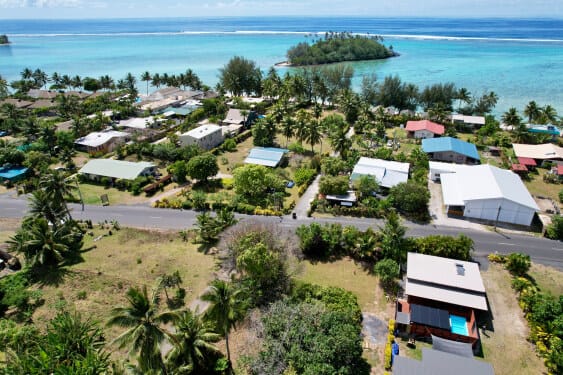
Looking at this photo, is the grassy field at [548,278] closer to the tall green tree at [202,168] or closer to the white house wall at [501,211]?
the white house wall at [501,211]

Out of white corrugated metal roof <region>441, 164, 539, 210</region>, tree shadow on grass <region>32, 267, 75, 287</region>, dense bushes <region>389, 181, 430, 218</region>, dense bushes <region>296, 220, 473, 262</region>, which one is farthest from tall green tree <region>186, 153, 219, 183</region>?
white corrugated metal roof <region>441, 164, 539, 210</region>

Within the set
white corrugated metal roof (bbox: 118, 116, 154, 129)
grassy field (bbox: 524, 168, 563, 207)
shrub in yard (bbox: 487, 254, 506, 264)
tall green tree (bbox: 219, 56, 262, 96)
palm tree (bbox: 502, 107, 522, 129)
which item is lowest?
shrub in yard (bbox: 487, 254, 506, 264)

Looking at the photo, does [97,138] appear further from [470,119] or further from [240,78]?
[470,119]

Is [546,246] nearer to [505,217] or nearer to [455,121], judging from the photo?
[505,217]

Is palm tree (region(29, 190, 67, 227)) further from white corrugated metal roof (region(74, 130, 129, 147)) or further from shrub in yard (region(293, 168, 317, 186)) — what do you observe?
shrub in yard (region(293, 168, 317, 186))

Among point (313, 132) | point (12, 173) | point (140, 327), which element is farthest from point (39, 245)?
point (313, 132)

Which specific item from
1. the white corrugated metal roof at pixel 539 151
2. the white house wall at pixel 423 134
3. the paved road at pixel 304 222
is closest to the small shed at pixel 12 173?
the paved road at pixel 304 222

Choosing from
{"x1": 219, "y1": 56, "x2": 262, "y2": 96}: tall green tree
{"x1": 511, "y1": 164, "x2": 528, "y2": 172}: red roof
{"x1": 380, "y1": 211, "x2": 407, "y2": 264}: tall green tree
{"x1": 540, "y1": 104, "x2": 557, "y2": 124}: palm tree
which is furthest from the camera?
{"x1": 219, "y1": 56, "x2": 262, "y2": 96}: tall green tree

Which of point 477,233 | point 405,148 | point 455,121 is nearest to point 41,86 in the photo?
→ point 405,148
